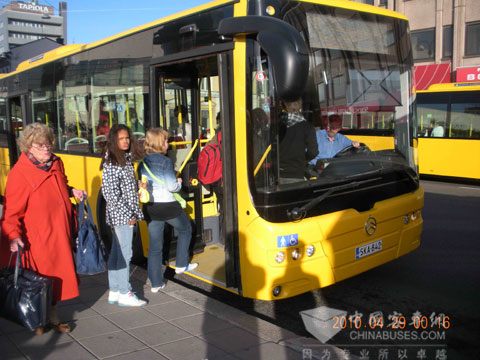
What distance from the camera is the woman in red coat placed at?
3.91m

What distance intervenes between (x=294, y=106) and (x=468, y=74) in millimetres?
25300

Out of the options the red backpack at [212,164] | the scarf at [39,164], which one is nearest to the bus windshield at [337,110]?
the red backpack at [212,164]

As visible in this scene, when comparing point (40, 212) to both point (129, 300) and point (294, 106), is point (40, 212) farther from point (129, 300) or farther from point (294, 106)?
point (294, 106)

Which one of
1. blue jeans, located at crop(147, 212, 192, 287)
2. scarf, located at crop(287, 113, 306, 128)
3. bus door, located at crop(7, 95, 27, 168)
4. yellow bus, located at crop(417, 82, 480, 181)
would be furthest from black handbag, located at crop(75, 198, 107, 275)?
yellow bus, located at crop(417, 82, 480, 181)

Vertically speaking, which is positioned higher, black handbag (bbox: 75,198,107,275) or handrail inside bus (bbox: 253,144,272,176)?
handrail inside bus (bbox: 253,144,272,176)

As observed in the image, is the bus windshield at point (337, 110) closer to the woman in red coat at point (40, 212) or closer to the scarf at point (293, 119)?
the scarf at point (293, 119)

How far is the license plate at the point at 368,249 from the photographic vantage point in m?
4.91

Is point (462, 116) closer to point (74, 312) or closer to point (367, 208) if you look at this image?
point (367, 208)

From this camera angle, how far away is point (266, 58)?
14.2ft

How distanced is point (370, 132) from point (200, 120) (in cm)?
207

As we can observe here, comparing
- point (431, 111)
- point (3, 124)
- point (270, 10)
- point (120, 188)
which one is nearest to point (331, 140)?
point (270, 10)

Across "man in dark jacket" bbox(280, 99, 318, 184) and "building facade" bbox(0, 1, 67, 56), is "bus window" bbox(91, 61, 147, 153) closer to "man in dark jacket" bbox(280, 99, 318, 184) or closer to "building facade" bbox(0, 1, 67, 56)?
"man in dark jacket" bbox(280, 99, 318, 184)

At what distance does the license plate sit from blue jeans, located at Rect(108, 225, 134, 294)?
2.24 metres

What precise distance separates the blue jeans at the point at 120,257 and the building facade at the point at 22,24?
136972mm
